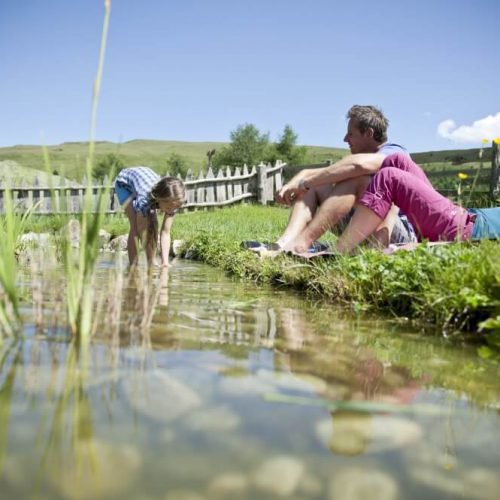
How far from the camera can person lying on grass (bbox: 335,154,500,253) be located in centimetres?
381

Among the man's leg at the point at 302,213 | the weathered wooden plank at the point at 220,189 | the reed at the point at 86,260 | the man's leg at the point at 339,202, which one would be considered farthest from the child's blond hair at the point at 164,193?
the weathered wooden plank at the point at 220,189

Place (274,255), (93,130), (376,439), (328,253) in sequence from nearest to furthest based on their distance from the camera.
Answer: (376,439)
(93,130)
(328,253)
(274,255)

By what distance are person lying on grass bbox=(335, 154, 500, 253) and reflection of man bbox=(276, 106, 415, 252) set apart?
0.30 meters

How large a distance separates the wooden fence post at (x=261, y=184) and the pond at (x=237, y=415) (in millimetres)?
14701

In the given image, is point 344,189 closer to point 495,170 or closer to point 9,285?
point 9,285

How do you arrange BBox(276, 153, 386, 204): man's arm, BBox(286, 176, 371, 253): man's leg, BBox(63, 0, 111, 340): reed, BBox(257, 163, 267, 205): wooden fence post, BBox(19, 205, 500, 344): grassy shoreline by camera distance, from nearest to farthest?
BBox(63, 0, 111, 340): reed < BBox(19, 205, 500, 344): grassy shoreline < BBox(276, 153, 386, 204): man's arm < BBox(286, 176, 371, 253): man's leg < BBox(257, 163, 267, 205): wooden fence post

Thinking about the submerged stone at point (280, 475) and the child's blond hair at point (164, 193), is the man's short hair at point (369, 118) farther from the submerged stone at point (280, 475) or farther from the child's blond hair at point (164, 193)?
the submerged stone at point (280, 475)

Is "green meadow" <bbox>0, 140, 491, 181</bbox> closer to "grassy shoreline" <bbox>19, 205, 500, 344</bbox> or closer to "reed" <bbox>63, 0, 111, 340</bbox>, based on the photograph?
"grassy shoreline" <bbox>19, 205, 500, 344</bbox>

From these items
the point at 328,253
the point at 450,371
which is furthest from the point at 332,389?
the point at 328,253

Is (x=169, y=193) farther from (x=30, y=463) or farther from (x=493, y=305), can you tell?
(x=30, y=463)

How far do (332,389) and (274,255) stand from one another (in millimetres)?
2931

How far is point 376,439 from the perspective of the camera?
4.11ft

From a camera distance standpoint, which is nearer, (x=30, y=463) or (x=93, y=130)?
(x=30, y=463)

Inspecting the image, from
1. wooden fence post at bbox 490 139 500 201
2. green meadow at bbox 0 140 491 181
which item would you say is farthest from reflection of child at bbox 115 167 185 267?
green meadow at bbox 0 140 491 181
